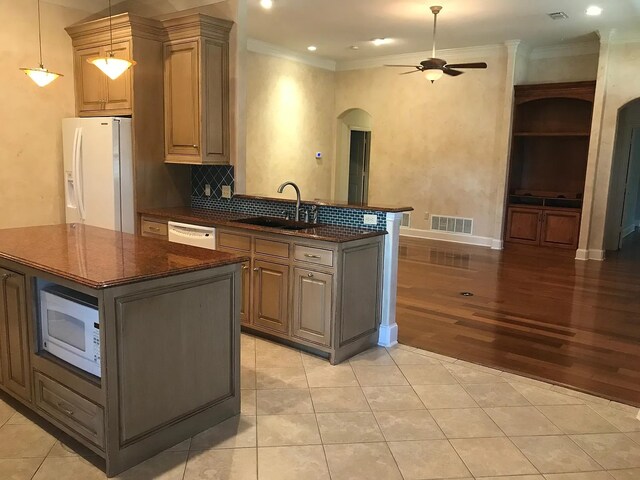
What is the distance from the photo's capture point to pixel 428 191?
9.23 meters

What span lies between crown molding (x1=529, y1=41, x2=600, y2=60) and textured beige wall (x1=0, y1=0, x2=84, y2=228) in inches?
265

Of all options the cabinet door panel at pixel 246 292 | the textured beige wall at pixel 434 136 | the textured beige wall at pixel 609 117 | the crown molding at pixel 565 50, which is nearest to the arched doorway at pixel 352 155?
the textured beige wall at pixel 434 136

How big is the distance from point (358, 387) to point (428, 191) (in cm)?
646

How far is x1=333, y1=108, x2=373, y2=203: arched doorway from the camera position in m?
10.5

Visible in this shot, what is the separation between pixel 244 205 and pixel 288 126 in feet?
15.8

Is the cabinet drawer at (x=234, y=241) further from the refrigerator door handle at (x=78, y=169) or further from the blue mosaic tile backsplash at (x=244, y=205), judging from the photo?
the refrigerator door handle at (x=78, y=169)

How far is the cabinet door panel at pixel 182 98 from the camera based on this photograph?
4.57 metres

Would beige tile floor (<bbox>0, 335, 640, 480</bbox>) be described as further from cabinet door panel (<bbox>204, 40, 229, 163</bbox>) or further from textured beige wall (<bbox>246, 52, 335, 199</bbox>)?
textured beige wall (<bbox>246, 52, 335, 199</bbox>)

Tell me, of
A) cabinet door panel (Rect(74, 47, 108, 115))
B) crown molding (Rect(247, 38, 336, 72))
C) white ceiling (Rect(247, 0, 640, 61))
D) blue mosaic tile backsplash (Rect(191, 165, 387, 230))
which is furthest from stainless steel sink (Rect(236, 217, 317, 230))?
crown molding (Rect(247, 38, 336, 72))

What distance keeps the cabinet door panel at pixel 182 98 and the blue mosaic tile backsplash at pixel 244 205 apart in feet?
1.29

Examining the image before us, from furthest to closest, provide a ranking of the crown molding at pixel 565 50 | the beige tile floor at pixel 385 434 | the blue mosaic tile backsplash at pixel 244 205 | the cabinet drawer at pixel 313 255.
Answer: the crown molding at pixel 565 50
the blue mosaic tile backsplash at pixel 244 205
the cabinet drawer at pixel 313 255
the beige tile floor at pixel 385 434

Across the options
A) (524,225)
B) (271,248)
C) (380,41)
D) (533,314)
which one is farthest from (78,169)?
(524,225)

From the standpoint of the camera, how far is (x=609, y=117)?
7352 millimetres

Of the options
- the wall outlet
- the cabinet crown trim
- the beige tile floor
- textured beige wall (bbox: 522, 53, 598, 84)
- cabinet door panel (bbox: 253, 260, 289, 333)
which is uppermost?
textured beige wall (bbox: 522, 53, 598, 84)
